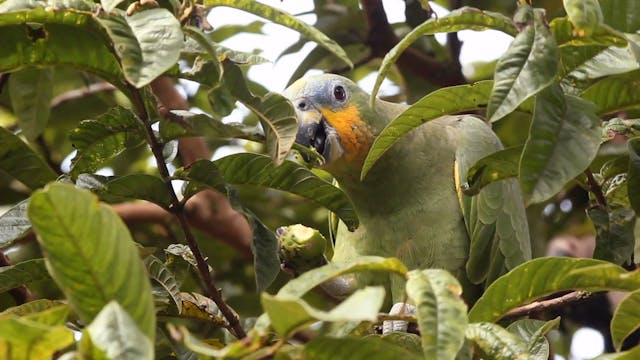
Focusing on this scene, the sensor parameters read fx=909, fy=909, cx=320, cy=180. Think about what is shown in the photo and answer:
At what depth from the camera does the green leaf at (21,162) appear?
5.59 ft

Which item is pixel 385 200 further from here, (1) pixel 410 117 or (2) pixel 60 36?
(2) pixel 60 36

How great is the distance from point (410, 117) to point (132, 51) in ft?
1.49

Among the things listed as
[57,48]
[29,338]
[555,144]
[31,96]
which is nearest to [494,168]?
[555,144]

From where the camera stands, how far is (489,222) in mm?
2168

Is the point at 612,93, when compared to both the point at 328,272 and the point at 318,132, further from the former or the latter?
the point at 318,132

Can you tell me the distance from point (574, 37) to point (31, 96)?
136cm

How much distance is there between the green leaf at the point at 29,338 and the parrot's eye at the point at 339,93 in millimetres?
1497

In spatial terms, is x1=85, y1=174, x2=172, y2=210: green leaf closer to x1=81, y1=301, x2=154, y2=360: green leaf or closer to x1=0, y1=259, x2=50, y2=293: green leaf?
x1=0, y1=259, x2=50, y2=293: green leaf

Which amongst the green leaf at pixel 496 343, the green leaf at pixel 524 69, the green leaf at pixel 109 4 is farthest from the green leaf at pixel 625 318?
the green leaf at pixel 109 4

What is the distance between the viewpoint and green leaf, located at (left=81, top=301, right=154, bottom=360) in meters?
0.83

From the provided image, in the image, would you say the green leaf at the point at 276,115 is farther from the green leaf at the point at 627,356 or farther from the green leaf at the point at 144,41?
the green leaf at the point at 627,356

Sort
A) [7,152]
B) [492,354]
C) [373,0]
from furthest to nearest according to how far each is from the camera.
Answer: [373,0], [7,152], [492,354]

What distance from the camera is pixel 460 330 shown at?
3.14ft

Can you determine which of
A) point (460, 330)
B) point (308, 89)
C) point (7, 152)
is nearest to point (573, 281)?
point (460, 330)
